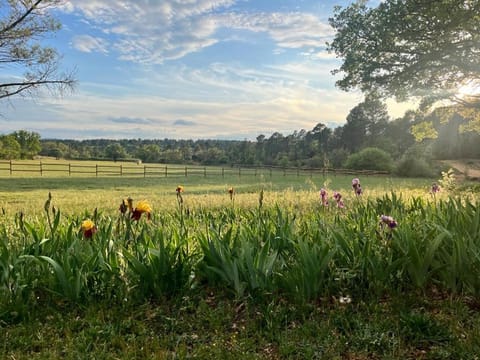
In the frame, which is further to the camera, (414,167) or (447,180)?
(414,167)

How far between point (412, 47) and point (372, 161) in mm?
34958

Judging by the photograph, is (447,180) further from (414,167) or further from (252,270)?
(414,167)

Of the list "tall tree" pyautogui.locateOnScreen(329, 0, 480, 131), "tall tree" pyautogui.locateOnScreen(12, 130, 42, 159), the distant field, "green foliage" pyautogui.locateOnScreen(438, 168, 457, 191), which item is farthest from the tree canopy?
"tall tree" pyautogui.locateOnScreen(12, 130, 42, 159)

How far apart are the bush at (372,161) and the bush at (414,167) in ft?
8.03

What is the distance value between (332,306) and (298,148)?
255 ft

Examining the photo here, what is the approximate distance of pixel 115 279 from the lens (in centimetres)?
260

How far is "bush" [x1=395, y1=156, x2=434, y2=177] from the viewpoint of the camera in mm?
38781

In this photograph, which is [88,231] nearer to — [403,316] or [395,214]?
[403,316]

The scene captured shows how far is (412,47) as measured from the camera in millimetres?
12625

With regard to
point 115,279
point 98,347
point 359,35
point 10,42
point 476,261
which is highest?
point 359,35

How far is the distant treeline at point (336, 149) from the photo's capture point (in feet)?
147

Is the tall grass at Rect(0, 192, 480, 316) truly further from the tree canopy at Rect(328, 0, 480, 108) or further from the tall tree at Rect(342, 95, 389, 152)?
the tall tree at Rect(342, 95, 389, 152)

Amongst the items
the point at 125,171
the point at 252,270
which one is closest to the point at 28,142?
the point at 125,171

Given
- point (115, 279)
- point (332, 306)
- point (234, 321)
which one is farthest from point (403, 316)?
point (115, 279)
